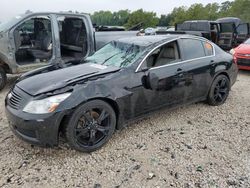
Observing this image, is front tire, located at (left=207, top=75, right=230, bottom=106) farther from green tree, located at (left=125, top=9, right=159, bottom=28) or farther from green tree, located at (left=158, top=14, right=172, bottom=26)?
green tree, located at (left=158, top=14, right=172, bottom=26)

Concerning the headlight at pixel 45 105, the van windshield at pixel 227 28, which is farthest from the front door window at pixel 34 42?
the van windshield at pixel 227 28

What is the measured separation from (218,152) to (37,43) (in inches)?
218

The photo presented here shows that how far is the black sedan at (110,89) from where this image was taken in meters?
2.97

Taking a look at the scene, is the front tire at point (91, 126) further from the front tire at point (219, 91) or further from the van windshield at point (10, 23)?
the van windshield at point (10, 23)

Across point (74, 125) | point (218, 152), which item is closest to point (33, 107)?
point (74, 125)

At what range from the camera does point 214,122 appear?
421 cm

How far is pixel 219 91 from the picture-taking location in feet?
16.2

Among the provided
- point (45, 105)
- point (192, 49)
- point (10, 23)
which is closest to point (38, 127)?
point (45, 105)

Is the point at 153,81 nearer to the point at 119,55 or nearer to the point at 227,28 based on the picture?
the point at 119,55

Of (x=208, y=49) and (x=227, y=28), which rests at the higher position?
(x=227, y=28)

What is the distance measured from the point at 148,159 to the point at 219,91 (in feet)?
8.31

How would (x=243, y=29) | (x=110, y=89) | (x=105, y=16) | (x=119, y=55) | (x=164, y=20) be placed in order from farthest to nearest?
(x=105, y=16)
(x=164, y=20)
(x=243, y=29)
(x=119, y=55)
(x=110, y=89)

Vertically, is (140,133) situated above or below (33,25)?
below

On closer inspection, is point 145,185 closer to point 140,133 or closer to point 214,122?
point 140,133
